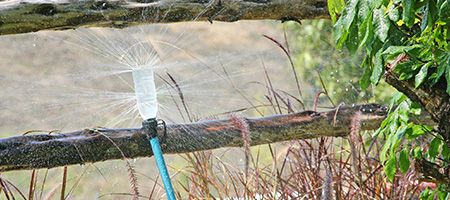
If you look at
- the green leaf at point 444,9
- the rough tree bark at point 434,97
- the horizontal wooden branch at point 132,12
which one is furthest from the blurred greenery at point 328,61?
the green leaf at point 444,9

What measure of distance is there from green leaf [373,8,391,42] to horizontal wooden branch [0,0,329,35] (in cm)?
64

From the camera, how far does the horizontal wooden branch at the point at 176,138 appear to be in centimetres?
110

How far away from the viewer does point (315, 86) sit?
372 cm

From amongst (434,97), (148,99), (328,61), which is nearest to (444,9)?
(434,97)

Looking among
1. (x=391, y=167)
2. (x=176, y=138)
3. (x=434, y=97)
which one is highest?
(x=176, y=138)

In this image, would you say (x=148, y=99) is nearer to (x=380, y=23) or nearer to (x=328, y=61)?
(x=380, y=23)

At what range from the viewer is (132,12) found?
125 cm

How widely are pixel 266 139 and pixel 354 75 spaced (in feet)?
7.21

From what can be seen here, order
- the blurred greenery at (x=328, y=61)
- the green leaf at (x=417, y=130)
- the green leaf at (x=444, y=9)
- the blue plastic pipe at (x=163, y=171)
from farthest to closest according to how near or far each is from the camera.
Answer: the blurred greenery at (x=328, y=61) < the blue plastic pipe at (x=163, y=171) < the green leaf at (x=417, y=130) < the green leaf at (x=444, y=9)

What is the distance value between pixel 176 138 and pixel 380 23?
65 centimetres

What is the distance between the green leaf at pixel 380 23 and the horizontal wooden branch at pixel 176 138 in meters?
0.53

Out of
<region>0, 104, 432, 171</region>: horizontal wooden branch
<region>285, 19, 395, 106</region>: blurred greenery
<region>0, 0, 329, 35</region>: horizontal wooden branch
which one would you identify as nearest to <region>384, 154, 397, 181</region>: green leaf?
<region>0, 104, 432, 171</region>: horizontal wooden branch

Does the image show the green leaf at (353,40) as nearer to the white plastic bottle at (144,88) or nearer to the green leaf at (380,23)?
the green leaf at (380,23)

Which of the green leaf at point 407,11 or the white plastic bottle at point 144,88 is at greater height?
the white plastic bottle at point 144,88
